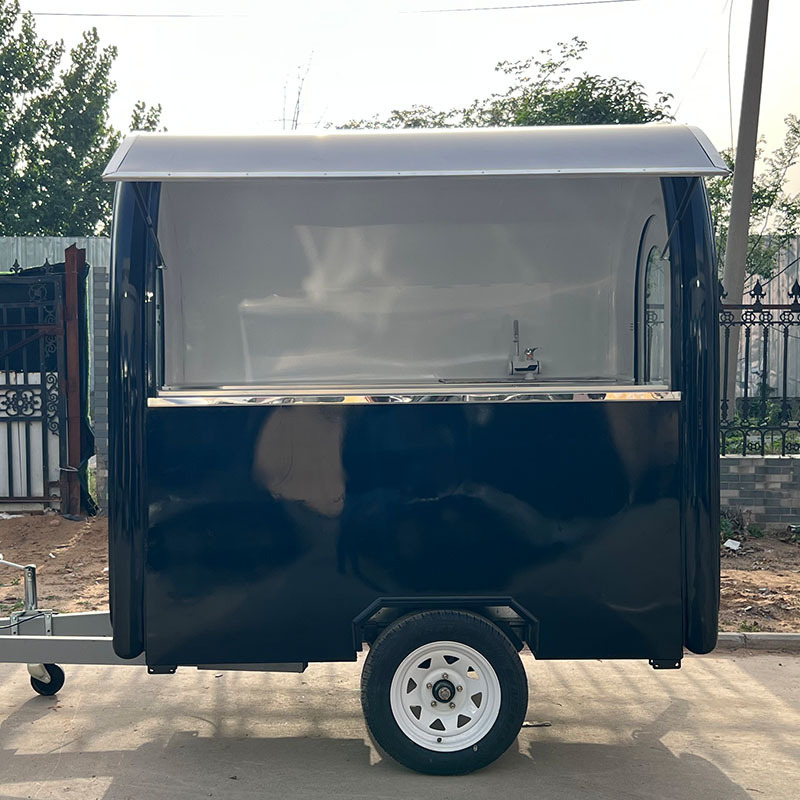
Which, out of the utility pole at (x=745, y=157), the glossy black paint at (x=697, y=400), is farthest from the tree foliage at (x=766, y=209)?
the glossy black paint at (x=697, y=400)

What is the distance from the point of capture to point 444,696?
4523mm

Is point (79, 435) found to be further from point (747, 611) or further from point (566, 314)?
point (747, 611)

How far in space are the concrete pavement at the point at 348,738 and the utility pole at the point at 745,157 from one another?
653 centimetres

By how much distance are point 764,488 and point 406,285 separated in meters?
4.89

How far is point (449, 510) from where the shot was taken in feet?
14.6

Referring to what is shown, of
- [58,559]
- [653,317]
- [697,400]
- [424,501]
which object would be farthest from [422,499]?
[58,559]

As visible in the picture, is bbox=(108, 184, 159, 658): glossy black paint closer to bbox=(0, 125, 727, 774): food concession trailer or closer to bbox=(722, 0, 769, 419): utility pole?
bbox=(0, 125, 727, 774): food concession trailer

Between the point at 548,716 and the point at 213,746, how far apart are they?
1694 mm

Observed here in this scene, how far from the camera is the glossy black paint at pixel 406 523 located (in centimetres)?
442

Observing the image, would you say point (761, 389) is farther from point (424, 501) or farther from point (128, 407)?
point (128, 407)

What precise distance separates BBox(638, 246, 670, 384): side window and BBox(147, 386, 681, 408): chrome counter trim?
0.45 m

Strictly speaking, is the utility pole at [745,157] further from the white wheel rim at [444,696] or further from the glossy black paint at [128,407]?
the glossy black paint at [128,407]

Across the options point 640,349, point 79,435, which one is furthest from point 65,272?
point 640,349

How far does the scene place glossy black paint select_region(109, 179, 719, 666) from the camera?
4.41m
